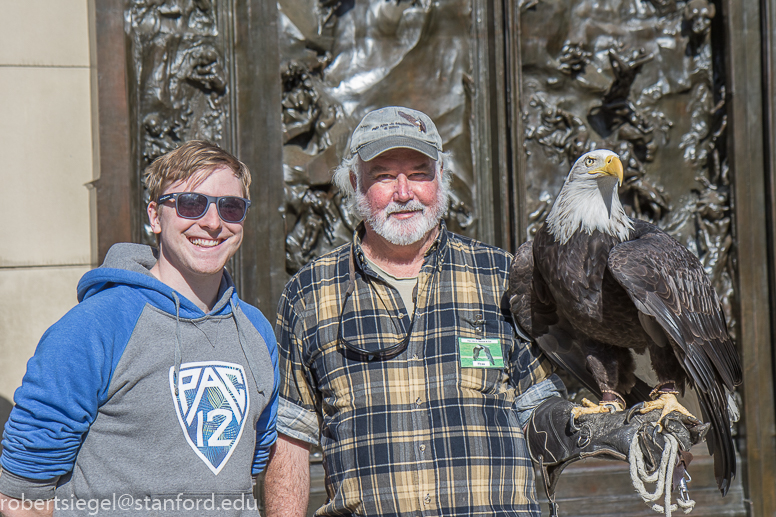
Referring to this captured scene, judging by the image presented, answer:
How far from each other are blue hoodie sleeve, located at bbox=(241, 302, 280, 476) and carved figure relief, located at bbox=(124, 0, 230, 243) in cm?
204

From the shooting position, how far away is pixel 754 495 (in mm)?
4266

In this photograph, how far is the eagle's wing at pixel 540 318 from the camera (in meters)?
2.57

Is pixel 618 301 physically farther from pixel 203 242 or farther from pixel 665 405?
pixel 203 242

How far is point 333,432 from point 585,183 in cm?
131

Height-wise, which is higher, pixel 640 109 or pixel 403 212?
pixel 640 109

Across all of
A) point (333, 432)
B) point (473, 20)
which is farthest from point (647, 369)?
point (473, 20)

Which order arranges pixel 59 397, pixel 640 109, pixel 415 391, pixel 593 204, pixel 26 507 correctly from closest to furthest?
pixel 59 397 → pixel 26 507 → pixel 415 391 → pixel 593 204 → pixel 640 109

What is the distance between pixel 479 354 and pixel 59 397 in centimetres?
133

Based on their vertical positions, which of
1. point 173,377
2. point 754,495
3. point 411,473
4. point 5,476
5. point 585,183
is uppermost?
point 585,183

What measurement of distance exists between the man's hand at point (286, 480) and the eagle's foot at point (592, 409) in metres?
0.95

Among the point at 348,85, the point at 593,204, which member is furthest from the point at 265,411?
the point at 348,85

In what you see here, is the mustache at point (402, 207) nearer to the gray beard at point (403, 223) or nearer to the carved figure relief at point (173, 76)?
the gray beard at point (403, 223)

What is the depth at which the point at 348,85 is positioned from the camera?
429cm

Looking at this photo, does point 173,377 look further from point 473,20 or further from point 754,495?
point 754,495
